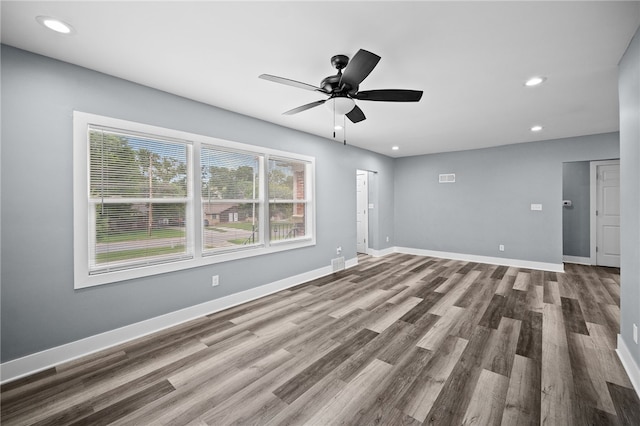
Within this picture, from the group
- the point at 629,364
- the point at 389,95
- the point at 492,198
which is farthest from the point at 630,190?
the point at 492,198

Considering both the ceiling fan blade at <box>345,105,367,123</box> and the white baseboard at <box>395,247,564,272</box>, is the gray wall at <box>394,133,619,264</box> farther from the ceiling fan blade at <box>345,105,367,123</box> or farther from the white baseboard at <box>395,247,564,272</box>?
the ceiling fan blade at <box>345,105,367,123</box>

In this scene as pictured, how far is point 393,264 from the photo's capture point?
19.3 ft

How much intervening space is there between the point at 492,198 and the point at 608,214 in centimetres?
215

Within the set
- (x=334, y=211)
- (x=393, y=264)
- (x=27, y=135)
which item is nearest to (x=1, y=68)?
(x=27, y=135)

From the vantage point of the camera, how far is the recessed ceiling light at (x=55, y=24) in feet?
5.90

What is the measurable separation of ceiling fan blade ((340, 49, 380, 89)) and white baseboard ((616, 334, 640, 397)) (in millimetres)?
2904

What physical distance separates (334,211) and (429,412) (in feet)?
12.4

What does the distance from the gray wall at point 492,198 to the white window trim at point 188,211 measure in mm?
3933

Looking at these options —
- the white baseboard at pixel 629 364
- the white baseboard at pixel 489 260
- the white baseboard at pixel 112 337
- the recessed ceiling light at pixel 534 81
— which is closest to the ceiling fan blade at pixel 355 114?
the recessed ceiling light at pixel 534 81

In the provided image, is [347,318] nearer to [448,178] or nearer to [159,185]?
[159,185]

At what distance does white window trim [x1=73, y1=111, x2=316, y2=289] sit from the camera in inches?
93.5

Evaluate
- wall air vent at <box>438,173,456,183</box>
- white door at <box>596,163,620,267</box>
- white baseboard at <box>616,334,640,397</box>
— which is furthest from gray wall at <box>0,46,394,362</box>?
white door at <box>596,163,620,267</box>

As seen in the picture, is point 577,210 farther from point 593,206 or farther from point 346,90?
point 346,90

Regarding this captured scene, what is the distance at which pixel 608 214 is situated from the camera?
214 inches
